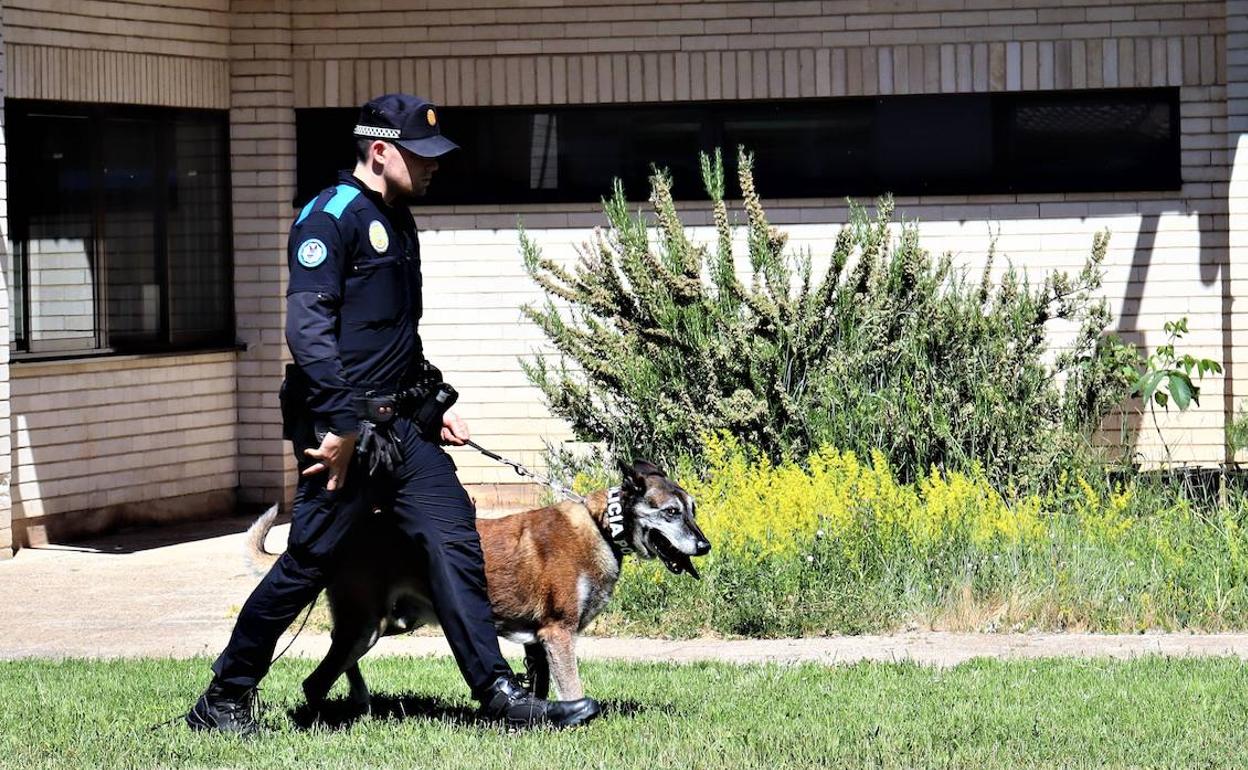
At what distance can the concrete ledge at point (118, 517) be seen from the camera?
12188 mm

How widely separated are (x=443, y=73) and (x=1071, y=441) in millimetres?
5328

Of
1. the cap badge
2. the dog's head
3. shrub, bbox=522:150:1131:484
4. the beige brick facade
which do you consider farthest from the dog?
the beige brick facade

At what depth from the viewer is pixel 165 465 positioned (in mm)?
13383

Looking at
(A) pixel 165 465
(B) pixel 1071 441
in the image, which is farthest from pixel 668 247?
(A) pixel 165 465

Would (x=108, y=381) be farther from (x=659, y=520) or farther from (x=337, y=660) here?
(x=659, y=520)

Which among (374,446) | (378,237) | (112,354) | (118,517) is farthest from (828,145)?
(374,446)

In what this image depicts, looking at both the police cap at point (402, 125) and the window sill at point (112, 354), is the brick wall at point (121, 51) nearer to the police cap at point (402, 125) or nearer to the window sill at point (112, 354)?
the window sill at point (112, 354)

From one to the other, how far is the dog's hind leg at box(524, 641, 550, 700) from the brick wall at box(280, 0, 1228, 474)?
677 cm

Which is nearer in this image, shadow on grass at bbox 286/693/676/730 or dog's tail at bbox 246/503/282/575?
shadow on grass at bbox 286/693/676/730

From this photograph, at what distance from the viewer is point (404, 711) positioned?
7008mm

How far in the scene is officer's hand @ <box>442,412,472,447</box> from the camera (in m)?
6.52

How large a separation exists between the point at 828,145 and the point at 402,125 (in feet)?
24.2

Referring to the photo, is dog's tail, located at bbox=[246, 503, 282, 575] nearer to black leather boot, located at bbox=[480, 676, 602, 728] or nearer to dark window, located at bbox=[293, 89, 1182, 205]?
black leather boot, located at bbox=[480, 676, 602, 728]

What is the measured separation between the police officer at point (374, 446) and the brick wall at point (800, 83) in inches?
279
